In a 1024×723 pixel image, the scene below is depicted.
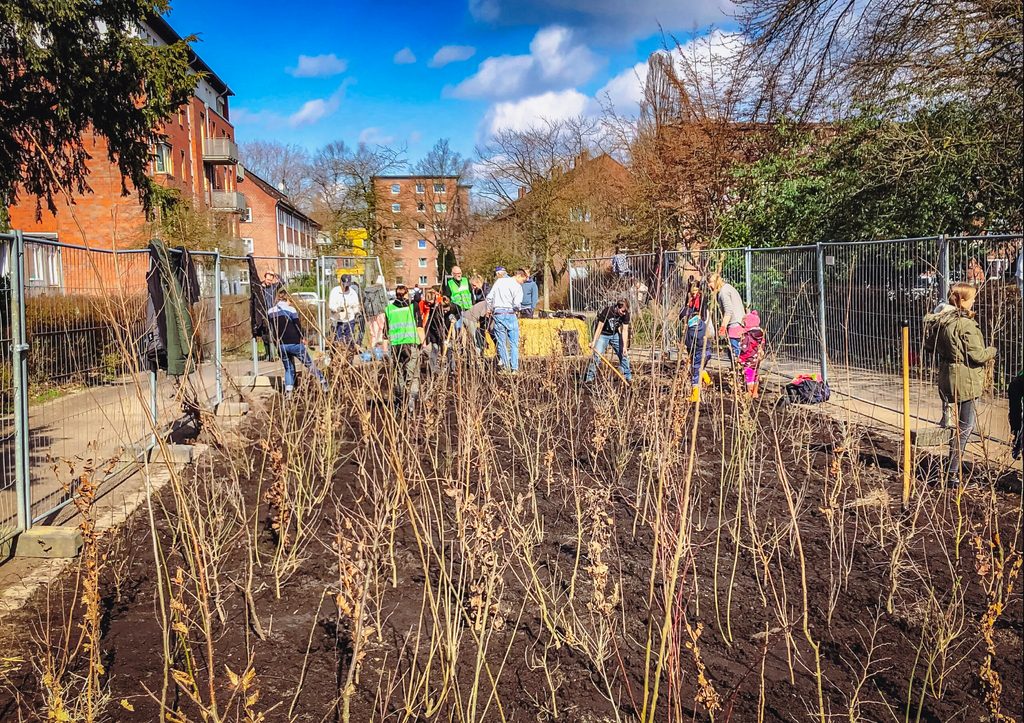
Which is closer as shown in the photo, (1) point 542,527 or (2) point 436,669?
(2) point 436,669

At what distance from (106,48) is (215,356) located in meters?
8.56

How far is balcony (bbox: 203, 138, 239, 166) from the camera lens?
55906 millimetres

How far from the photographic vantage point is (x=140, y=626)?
4074 millimetres

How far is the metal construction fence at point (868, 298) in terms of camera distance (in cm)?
741

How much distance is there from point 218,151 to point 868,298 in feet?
172

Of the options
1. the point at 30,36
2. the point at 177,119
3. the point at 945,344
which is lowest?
the point at 945,344

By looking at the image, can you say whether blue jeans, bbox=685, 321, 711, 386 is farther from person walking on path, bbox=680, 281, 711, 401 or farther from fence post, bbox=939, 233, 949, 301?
fence post, bbox=939, 233, 949, 301

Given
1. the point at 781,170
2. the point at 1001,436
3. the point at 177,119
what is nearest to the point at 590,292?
the point at 781,170

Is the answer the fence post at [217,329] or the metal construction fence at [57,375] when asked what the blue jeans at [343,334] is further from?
the fence post at [217,329]

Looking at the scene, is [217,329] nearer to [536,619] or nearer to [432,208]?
[536,619]

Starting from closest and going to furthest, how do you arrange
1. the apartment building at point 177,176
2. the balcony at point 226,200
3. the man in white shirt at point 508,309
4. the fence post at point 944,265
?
the fence post at point 944,265 < the man in white shirt at point 508,309 < the apartment building at point 177,176 < the balcony at point 226,200

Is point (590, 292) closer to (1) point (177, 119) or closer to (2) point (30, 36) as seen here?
(2) point (30, 36)

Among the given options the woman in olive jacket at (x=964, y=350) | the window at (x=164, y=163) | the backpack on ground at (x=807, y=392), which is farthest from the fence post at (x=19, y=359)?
the window at (x=164, y=163)

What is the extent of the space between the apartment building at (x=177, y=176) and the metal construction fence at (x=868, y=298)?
18386 mm
